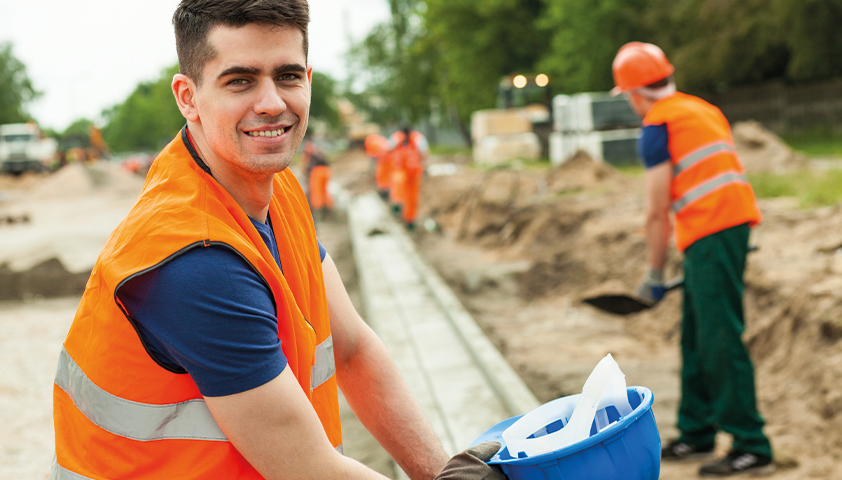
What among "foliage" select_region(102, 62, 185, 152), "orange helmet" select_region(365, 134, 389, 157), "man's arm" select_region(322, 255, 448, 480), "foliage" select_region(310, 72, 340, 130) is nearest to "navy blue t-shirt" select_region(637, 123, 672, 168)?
"man's arm" select_region(322, 255, 448, 480)

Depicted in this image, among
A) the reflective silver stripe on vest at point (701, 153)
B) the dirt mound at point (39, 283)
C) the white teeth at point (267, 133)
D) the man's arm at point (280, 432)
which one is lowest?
the dirt mound at point (39, 283)

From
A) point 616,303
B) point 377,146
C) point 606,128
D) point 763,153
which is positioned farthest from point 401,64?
point 616,303

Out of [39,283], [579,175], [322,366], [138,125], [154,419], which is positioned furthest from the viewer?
[138,125]

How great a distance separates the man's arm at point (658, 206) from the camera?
4.04 m

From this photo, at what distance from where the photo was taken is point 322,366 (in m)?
1.69

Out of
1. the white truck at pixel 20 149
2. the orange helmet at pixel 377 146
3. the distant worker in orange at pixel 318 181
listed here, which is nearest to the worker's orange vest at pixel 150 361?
the distant worker in orange at pixel 318 181

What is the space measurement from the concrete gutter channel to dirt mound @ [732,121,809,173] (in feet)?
20.5

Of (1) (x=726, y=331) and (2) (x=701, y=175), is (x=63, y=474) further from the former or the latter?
(2) (x=701, y=175)

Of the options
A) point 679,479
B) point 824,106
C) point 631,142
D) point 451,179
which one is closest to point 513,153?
point 451,179

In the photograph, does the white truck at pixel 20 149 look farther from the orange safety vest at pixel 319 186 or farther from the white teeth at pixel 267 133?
the white teeth at pixel 267 133

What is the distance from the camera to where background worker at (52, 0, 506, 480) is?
1.33 m

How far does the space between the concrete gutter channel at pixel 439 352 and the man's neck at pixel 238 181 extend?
2.98m

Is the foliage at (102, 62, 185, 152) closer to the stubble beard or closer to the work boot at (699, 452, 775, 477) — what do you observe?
the work boot at (699, 452, 775, 477)

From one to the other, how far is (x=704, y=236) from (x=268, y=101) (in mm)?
2983
